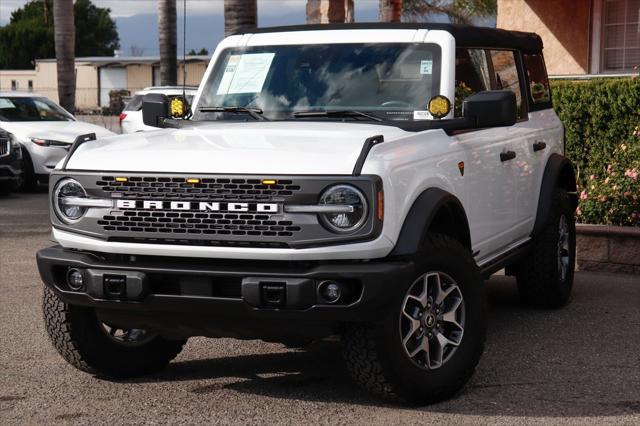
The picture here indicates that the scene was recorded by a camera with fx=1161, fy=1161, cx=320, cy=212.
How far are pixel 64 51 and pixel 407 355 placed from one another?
25377 mm

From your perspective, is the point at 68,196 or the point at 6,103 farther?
the point at 6,103

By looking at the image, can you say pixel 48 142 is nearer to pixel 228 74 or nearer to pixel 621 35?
pixel 621 35

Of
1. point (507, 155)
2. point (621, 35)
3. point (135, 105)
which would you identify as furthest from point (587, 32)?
point (507, 155)

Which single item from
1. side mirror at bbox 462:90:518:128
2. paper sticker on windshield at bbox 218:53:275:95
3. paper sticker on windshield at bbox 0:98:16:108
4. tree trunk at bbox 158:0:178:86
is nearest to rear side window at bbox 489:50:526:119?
side mirror at bbox 462:90:518:128

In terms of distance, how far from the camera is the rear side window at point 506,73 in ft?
24.6

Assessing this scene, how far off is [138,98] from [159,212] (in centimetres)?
1755

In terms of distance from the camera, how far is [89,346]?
604cm

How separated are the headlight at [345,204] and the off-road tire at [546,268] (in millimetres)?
2994

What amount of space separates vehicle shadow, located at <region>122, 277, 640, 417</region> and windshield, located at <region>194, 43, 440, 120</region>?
1.45 meters

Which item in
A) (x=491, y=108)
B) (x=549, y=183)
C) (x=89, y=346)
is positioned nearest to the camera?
(x=89, y=346)

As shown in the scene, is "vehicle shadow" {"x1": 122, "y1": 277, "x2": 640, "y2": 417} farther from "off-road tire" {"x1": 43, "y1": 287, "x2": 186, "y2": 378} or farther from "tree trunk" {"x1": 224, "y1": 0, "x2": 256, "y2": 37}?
"tree trunk" {"x1": 224, "y1": 0, "x2": 256, "y2": 37}

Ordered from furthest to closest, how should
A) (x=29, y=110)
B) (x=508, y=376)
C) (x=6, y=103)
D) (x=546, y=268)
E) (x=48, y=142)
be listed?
1. (x=29, y=110)
2. (x=6, y=103)
3. (x=48, y=142)
4. (x=546, y=268)
5. (x=508, y=376)

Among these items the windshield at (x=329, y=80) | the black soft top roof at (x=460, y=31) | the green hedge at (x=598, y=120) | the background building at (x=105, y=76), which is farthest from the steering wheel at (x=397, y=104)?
the background building at (x=105, y=76)

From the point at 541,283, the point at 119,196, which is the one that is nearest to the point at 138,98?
the point at 541,283
